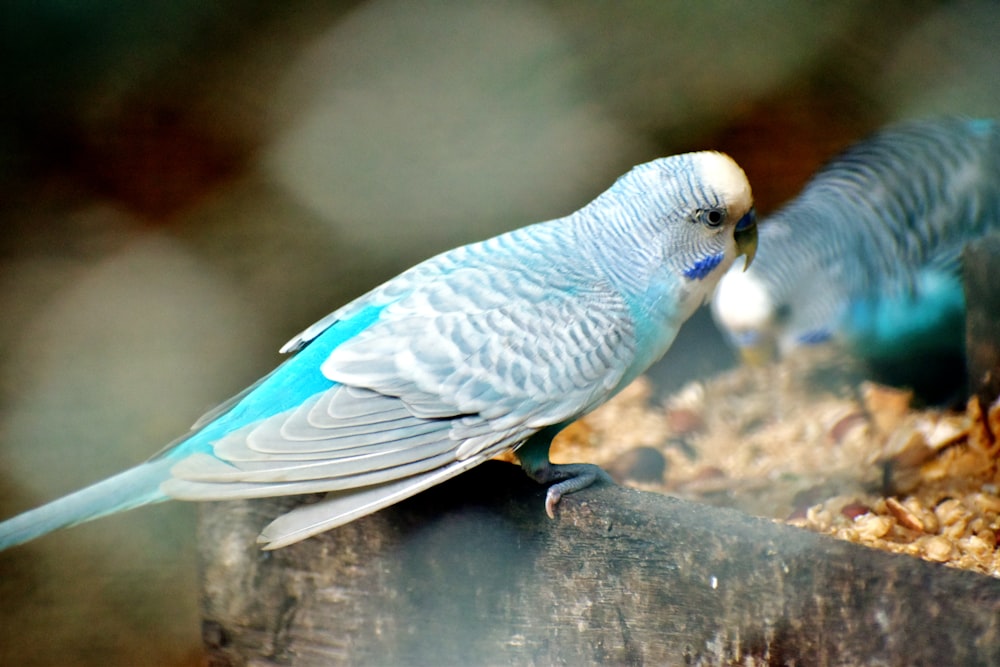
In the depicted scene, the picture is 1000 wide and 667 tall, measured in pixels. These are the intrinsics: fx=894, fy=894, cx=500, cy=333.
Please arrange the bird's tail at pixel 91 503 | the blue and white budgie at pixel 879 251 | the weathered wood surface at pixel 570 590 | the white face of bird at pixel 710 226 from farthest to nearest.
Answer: the blue and white budgie at pixel 879 251, the white face of bird at pixel 710 226, the bird's tail at pixel 91 503, the weathered wood surface at pixel 570 590

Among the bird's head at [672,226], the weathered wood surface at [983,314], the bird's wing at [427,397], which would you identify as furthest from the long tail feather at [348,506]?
the weathered wood surface at [983,314]

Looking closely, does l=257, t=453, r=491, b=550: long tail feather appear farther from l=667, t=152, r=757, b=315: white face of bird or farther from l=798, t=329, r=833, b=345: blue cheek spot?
l=798, t=329, r=833, b=345: blue cheek spot

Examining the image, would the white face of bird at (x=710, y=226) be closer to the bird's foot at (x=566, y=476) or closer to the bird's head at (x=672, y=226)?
the bird's head at (x=672, y=226)

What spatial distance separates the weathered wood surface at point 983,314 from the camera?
1109 millimetres

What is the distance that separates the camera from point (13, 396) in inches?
59.3

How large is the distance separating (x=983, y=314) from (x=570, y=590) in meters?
0.66

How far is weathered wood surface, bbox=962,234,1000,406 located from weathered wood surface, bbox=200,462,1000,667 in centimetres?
55

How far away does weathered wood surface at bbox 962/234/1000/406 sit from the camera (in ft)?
3.64

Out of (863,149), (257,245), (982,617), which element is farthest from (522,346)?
(863,149)

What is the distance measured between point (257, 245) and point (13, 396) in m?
0.48

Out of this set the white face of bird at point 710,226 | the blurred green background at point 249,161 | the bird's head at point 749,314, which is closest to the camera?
the white face of bird at point 710,226

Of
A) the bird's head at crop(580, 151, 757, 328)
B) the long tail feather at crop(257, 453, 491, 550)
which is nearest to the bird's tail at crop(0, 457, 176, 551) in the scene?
the long tail feather at crop(257, 453, 491, 550)

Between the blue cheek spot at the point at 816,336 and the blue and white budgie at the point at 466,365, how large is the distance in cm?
69

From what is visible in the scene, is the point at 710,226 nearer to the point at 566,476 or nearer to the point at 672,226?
the point at 672,226
